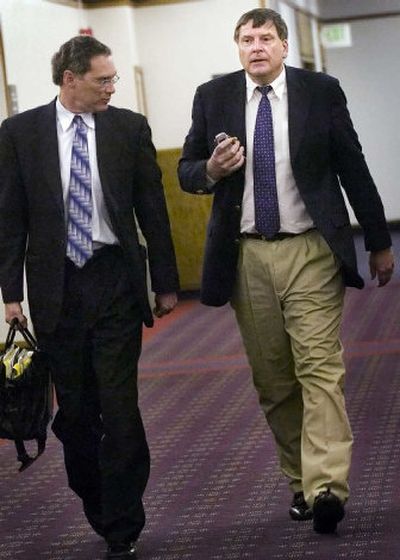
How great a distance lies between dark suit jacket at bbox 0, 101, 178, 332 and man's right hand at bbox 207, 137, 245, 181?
202 mm

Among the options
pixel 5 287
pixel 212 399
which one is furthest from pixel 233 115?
pixel 212 399

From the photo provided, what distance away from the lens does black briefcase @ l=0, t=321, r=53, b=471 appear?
4848 millimetres

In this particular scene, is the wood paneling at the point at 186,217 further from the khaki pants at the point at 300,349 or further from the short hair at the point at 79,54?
the short hair at the point at 79,54

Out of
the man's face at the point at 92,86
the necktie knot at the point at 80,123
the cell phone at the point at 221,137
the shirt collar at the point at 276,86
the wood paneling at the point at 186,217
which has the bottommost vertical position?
the wood paneling at the point at 186,217

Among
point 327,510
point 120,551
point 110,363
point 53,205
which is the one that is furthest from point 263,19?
point 120,551

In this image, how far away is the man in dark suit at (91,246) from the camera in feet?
16.0

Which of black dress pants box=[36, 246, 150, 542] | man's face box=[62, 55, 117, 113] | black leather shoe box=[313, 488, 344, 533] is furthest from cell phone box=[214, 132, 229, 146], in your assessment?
black leather shoe box=[313, 488, 344, 533]

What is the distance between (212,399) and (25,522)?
A: 2.78 meters

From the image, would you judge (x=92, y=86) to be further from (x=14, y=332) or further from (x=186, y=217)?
(x=186, y=217)

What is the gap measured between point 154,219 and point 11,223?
0.47m

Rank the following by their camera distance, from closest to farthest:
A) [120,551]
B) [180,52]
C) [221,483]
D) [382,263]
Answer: [120,551], [382,263], [221,483], [180,52]

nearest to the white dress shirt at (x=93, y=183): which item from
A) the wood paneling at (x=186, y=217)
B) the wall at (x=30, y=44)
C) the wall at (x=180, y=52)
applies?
the wall at (x=30, y=44)

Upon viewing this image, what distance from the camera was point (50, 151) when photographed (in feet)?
16.1

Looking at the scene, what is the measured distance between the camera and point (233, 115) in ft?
16.6
